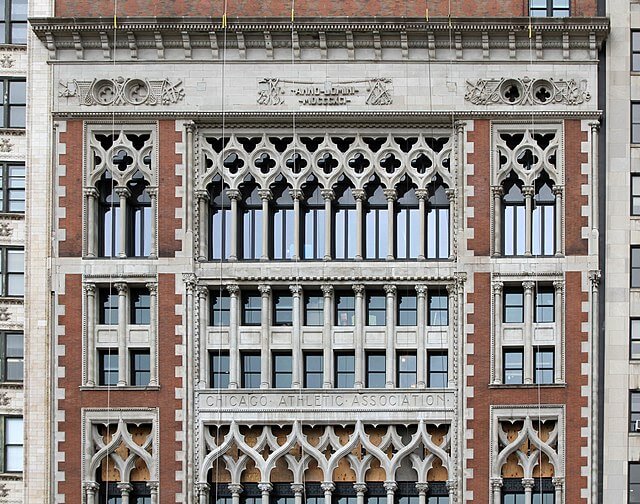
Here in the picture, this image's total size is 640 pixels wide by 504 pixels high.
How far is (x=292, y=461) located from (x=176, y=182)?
9510 millimetres

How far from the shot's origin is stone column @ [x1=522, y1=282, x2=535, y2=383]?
149 feet

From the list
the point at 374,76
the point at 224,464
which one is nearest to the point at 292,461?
the point at 224,464

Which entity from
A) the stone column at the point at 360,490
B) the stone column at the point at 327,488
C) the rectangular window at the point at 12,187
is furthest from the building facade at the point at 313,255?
the rectangular window at the point at 12,187

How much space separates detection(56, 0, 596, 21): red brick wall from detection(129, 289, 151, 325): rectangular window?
29.4ft

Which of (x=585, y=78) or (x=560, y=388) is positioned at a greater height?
(x=585, y=78)

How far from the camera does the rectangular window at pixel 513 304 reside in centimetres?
4609

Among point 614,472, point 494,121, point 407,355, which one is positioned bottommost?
point 614,472

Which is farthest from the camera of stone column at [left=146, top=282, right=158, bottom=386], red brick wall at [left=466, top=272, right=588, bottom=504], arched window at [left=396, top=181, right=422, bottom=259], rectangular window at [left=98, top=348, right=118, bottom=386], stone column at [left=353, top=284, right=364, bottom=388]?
Answer: arched window at [left=396, top=181, right=422, bottom=259]

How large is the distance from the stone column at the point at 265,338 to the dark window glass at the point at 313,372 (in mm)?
1287

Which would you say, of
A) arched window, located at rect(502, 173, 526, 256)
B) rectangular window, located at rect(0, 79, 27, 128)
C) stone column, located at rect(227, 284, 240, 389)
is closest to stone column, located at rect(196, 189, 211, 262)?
stone column, located at rect(227, 284, 240, 389)

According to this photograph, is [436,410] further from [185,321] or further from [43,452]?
[43,452]

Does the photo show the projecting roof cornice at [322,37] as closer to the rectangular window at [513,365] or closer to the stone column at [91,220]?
the stone column at [91,220]

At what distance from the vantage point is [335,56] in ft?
153

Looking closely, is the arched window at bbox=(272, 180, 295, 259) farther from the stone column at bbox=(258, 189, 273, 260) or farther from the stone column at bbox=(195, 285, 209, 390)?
the stone column at bbox=(195, 285, 209, 390)
